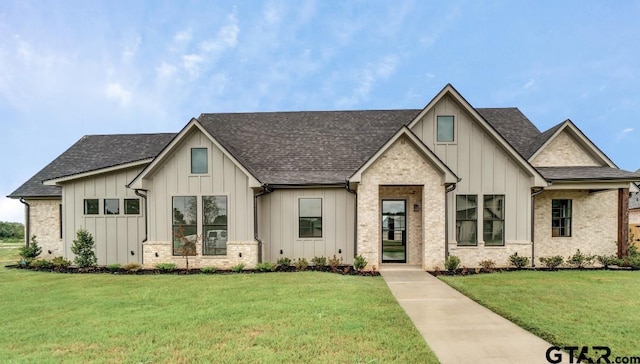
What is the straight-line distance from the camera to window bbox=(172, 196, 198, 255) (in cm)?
1234

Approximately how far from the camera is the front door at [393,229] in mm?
12883

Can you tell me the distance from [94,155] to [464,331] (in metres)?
19.2

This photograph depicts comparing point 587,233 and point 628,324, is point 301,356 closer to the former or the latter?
point 628,324

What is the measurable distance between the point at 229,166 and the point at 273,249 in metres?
3.79

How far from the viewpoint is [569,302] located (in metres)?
7.25

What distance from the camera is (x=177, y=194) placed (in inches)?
486

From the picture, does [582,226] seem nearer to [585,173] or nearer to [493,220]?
[585,173]

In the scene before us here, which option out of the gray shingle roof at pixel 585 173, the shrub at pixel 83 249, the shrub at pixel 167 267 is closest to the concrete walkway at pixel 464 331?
the gray shingle roof at pixel 585 173

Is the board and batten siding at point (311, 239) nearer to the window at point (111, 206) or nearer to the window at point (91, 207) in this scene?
the window at point (111, 206)

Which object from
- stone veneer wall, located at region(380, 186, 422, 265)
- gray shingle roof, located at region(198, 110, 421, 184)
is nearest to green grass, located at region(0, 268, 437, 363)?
stone veneer wall, located at region(380, 186, 422, 265)

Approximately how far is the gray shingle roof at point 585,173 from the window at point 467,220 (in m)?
3.19

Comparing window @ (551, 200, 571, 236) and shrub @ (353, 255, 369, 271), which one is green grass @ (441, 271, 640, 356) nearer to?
window @ (551, 200, 571, 236)

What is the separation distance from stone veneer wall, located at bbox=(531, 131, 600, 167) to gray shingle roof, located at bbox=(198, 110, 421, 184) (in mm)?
6130

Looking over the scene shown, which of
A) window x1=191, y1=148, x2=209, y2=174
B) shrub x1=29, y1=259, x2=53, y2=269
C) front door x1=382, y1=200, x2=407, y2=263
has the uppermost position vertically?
window x1=191, y1=148, x2=209, y2=174
